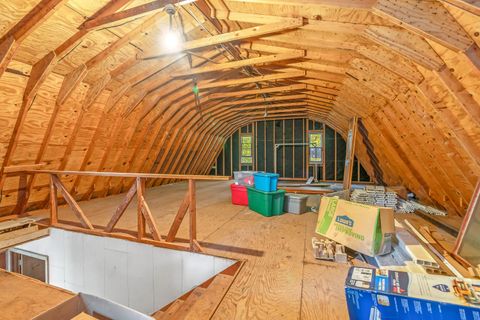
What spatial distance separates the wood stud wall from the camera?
7.02 feet

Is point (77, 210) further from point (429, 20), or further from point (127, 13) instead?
point (429, 20)

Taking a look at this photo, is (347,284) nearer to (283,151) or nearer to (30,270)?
(30,270)

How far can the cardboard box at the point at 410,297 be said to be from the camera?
131cm

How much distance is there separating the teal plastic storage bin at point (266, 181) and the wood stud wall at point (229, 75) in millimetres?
1789

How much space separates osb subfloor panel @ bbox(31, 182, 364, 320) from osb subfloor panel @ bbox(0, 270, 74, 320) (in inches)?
54.0

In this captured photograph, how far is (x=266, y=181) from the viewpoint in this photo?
416cm

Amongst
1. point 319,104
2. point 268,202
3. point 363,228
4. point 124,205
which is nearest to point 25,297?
point 124,205

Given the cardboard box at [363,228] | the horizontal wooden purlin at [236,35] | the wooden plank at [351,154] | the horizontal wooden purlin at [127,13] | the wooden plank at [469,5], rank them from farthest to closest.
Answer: the wooden plank at [351,154], the horizontal wooden purlin at [236,35], the cardboard box at [363,228], the horizontal wooden purlin at [127,13], the wooden plank at [469,5]

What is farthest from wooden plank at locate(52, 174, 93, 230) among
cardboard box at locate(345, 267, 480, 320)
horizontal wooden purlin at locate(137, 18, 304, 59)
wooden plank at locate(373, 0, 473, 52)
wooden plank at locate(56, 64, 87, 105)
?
wooden plank at locate(373, 0, 473, 52)

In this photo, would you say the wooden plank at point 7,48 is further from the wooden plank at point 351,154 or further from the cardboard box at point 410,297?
the wooden plank at point 351,154

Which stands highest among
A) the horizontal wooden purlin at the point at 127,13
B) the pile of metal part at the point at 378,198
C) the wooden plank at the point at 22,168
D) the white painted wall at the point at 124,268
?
the horizontal wooden purlin at the point at 127,13

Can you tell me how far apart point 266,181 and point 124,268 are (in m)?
2.43

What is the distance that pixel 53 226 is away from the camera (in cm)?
368

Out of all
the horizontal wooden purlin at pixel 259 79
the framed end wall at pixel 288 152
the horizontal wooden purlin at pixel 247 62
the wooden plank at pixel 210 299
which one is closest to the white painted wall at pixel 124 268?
the wooden plank at pixel 210 299
